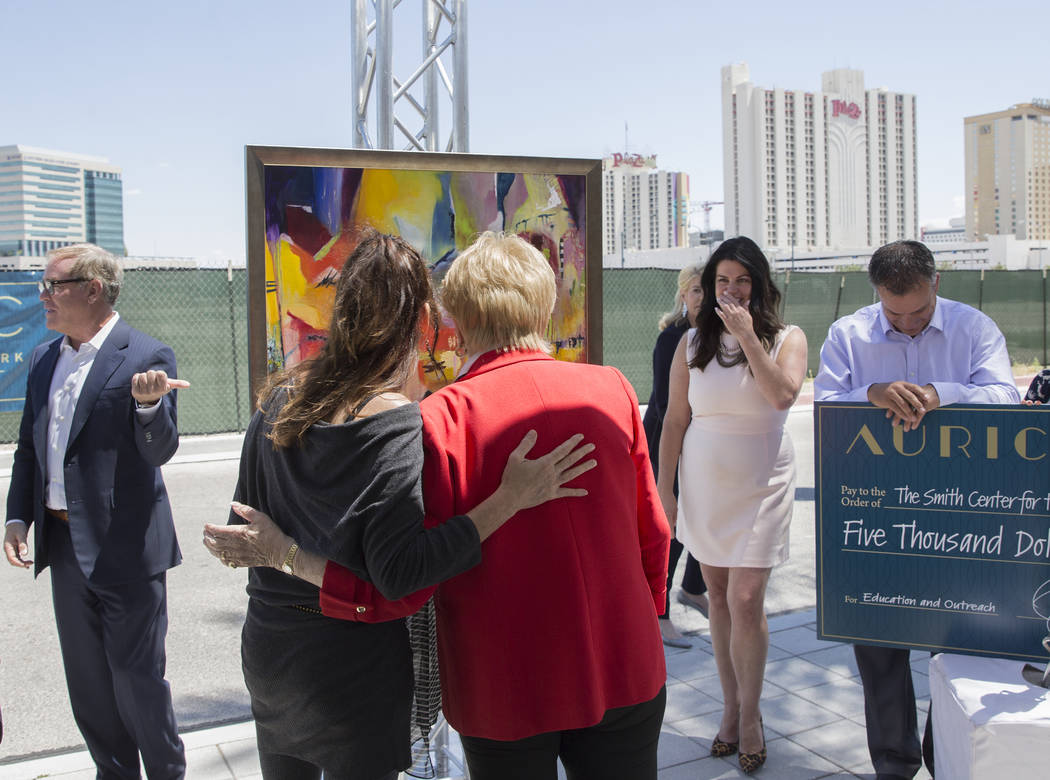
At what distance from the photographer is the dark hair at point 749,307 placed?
136 inches

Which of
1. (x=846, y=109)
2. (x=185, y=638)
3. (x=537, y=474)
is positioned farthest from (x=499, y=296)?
(x=846, y=109)

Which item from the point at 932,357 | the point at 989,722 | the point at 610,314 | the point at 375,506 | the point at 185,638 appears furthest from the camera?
the point at 610,314

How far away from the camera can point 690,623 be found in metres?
5.14

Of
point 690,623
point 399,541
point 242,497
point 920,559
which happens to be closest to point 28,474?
point 242,497

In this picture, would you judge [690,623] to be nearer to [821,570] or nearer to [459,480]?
[821,570]

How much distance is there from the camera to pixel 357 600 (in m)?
1.82

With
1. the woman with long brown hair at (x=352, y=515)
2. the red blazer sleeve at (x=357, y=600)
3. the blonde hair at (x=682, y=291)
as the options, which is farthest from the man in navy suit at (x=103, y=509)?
the blonde hair at (x=682, y=291)

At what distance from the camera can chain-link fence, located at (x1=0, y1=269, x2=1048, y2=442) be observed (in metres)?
11.6

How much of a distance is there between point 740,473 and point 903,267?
3.10ft

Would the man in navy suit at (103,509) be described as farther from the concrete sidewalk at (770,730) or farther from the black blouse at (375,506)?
the black blouse at (375,506)

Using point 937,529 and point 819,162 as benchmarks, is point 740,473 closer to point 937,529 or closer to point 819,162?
point 937,529

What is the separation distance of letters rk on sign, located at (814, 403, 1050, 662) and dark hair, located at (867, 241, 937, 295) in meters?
0.47

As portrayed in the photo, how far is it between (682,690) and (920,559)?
1.63 m

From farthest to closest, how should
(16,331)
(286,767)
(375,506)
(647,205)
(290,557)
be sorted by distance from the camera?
(647,205) → (16,331) → (286,767) → (290,557) → (375,506)
